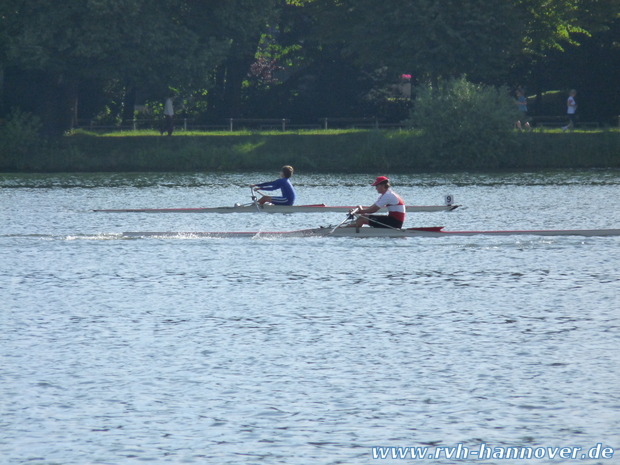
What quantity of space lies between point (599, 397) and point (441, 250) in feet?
46.2

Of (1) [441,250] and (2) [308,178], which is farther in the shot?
(2) [308,178]

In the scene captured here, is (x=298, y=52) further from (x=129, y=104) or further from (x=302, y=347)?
(x=302, y=347)

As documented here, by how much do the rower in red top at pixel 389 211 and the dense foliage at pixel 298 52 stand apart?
31429 mm

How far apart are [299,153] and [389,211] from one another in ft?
104

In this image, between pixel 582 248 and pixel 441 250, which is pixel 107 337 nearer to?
pixel 441 250

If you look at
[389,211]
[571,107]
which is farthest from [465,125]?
[389,211]

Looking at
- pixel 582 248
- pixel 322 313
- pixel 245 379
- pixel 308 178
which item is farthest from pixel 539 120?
pixel 245 379

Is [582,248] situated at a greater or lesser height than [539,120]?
lesser

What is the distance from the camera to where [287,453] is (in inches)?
429

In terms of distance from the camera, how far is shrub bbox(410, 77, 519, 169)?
54.7m

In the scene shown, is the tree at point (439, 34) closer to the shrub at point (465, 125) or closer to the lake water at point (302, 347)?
the shrub at point (465, 125)

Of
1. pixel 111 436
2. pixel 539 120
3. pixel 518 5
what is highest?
pixel 518 5

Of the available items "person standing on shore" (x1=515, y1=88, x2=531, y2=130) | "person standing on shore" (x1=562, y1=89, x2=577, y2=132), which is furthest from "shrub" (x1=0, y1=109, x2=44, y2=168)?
"person standing on shore" (x1=562, y1=89, x2=577, y2=132)

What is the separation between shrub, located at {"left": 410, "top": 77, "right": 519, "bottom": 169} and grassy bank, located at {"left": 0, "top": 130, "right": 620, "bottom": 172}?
0.12 metres
